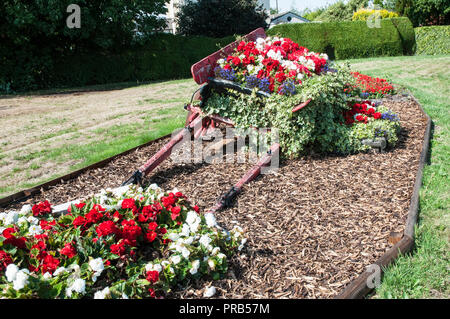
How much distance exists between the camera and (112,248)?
2475mm

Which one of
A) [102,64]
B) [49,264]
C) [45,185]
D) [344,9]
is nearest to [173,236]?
[49,264]

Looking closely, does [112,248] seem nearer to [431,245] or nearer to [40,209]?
[40,209]

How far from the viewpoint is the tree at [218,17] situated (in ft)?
68.8

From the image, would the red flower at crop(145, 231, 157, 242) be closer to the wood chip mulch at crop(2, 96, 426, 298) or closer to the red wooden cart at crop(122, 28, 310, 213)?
the wood chip mulch at crop(2, 96, 426, 298)

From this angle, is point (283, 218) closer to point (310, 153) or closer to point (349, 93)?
point (310, 153)

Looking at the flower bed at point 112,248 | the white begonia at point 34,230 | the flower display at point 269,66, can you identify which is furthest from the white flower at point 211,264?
the flower display at point 269,66

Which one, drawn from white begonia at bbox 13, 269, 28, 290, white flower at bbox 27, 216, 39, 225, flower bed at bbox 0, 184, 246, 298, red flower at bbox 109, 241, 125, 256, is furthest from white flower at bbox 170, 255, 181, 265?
white flower at bbox 27, 216, 39, 225

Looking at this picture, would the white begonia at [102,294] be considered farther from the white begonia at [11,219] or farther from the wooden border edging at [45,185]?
the wooden border edging at [45,185]

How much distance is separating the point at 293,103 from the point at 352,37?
19.7m

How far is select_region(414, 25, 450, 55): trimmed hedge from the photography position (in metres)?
23.2

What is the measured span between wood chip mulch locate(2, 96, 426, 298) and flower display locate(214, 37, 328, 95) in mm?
1112

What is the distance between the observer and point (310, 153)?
507 centimetres
